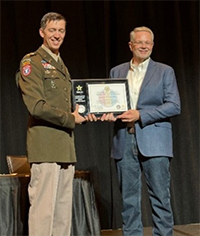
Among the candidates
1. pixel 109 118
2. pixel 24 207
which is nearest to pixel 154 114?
pixel 109 118

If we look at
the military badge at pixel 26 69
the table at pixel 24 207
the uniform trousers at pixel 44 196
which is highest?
the military badge at pixel 26 69

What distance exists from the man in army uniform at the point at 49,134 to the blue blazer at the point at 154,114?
40cm

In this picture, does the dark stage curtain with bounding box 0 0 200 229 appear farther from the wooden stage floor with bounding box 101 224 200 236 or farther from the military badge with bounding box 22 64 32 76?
the military badge with bounding box 22 64 32 76

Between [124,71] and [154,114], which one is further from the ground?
[124,71]

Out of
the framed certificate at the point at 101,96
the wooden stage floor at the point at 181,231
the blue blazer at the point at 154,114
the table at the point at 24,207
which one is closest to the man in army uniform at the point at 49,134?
the framed certificate at the point at 101,96

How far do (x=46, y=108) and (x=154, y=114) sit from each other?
707 mm

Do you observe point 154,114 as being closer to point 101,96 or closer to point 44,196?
point 101,96

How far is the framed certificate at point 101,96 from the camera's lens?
2951 millimetres

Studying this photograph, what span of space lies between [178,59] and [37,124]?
87.8 inches

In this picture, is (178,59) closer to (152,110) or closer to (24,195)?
(152,110)

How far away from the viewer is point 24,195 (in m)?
3.44

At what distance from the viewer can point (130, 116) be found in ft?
9.64

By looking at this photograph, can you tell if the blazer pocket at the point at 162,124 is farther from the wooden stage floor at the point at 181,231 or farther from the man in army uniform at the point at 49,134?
the wooden stage floor at the point at 181,231

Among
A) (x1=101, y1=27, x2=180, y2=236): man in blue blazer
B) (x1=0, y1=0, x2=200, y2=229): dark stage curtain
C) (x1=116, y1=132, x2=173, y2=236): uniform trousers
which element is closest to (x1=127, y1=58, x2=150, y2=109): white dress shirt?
(x1=101, y1=27, x2=180, y2=236): man in blue blazer
